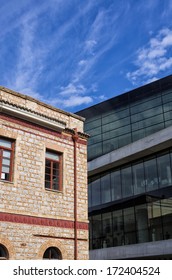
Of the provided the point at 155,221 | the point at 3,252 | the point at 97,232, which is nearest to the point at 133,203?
the point at 155,221

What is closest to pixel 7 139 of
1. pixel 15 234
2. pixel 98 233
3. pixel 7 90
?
pixel 7 90

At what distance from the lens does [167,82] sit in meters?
35.8

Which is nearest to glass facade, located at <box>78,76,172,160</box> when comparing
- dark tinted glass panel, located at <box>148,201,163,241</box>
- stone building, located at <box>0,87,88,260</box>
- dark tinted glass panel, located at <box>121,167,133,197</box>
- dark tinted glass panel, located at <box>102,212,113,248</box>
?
dark tinted glass panel, located at <box>121,167,133,197</box>

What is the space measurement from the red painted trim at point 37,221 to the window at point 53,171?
1.49 meters

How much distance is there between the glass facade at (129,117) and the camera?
3581 centimetres

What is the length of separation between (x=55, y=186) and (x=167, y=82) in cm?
2275

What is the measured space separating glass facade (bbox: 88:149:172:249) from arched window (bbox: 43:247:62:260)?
563 inches

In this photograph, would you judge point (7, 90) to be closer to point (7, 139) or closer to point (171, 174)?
point (7, 139)

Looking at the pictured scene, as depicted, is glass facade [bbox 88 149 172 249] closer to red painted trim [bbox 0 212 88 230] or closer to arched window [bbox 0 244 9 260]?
red painted trim [bbox 0 212 88 230]

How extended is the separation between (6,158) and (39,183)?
5.77 feet

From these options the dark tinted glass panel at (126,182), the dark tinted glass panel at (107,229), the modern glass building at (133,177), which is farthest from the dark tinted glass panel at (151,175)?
the dark tinted glass panel at (107,229)

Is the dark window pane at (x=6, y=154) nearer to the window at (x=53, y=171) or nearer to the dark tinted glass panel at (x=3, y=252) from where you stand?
the window at (x=53, y=171)

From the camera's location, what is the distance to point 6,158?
1488 centimetres
